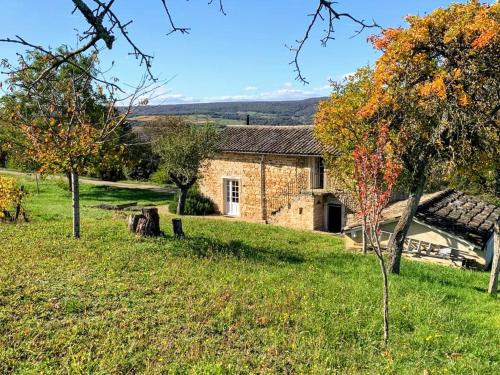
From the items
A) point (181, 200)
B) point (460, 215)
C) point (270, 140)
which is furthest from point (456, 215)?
point (181, 200)

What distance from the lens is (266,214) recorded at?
25344 millimetres

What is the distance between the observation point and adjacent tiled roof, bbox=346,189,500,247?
51.2ft

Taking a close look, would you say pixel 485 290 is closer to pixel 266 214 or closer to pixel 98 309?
pixel 98 309

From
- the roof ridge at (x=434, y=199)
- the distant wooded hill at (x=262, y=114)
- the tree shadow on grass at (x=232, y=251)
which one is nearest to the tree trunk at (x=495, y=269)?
the tree shadow on grass at (x=232, y=251)

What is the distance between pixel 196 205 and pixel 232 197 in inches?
87.5

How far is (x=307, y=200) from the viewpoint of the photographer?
22672 millimetres

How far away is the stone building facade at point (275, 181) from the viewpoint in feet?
74.9

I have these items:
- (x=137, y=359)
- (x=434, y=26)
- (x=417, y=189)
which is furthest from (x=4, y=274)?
(x=434, y=26)

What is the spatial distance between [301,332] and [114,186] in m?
34.0

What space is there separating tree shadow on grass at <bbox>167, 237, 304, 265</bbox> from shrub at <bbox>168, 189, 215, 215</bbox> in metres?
13.6

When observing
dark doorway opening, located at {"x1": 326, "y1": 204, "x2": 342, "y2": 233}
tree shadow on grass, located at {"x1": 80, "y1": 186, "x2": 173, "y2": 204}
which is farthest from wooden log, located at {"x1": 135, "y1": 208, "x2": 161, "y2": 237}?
tree shadow on grass, located at {"x1": 80, "y1": 186, "x2": 173, "y2": 204}

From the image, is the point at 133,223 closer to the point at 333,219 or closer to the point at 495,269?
the point at 495,269

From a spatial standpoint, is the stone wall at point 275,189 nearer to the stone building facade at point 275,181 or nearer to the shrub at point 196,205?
the stone building facade at point 275,181

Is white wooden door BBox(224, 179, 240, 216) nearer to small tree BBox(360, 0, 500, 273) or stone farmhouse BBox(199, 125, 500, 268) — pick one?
stone farmhouse BBox(199, 125, 500, 268)
